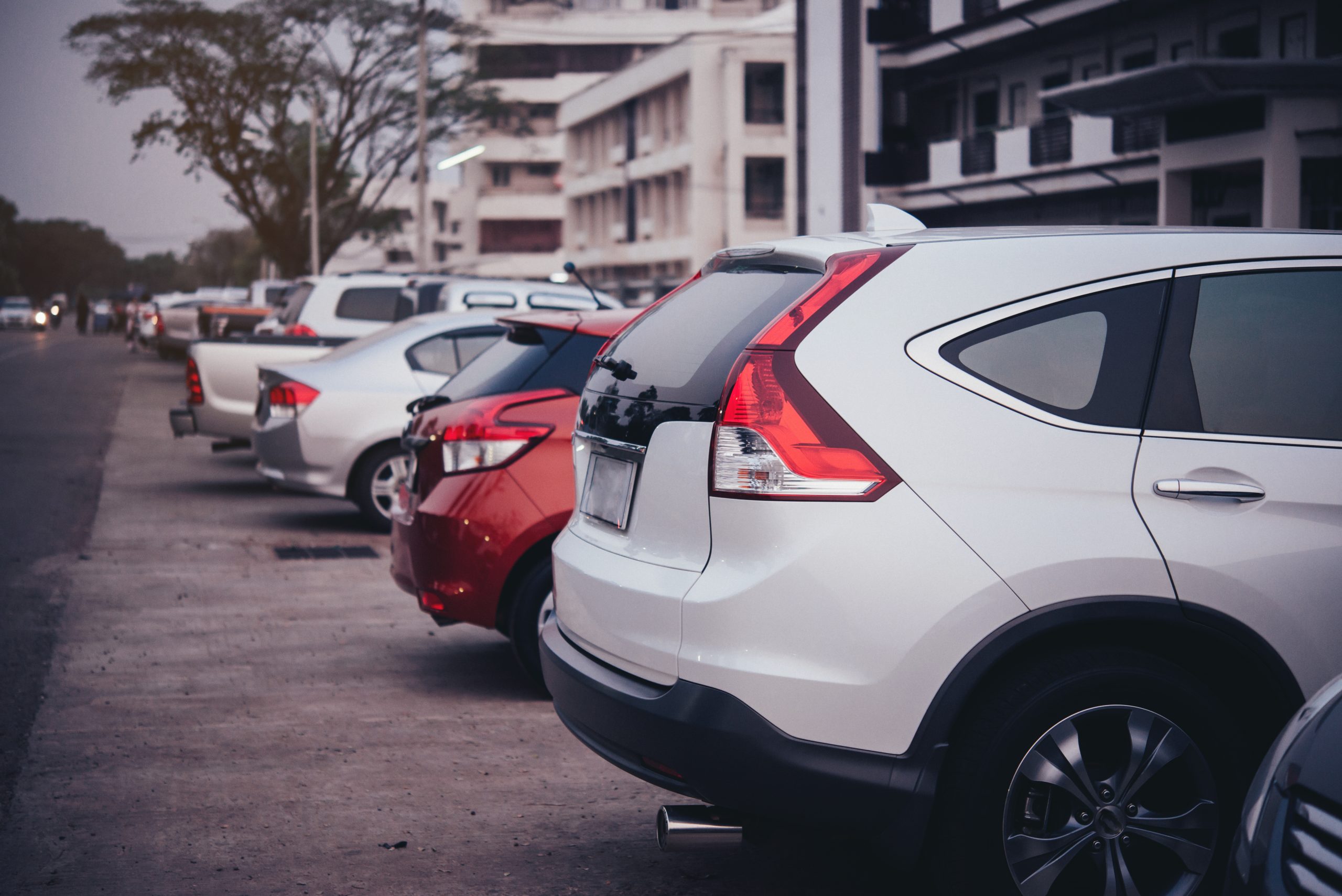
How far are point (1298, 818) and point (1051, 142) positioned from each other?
30.0 meters

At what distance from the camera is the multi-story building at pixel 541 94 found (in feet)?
255

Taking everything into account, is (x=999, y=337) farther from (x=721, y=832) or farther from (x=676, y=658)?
(x=721, y=832)

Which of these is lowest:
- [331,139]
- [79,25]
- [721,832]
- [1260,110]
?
[721,832]

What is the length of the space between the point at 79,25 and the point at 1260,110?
123 ft

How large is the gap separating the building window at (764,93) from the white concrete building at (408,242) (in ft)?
58.1

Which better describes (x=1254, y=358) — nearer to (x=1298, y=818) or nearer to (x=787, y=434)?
(x=787, y=434)

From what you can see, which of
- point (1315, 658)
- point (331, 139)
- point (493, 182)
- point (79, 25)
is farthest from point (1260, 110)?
point (493, 182)

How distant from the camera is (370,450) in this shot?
11.0 metres

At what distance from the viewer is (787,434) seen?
334 cm

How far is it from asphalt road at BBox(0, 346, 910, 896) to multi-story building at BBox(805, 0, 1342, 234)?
14501 millimetres

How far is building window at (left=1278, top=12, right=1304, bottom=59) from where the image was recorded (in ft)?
80.2

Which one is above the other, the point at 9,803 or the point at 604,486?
the point at 604,486

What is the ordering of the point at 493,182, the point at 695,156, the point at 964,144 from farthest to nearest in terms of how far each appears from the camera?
the point at 493,182 → the point at 695,156 → the point at 964,144

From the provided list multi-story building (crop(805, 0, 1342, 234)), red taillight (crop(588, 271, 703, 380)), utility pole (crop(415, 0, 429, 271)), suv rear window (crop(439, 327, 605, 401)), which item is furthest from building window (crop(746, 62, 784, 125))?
red taillight (crop(588, 271, 703, 380))
